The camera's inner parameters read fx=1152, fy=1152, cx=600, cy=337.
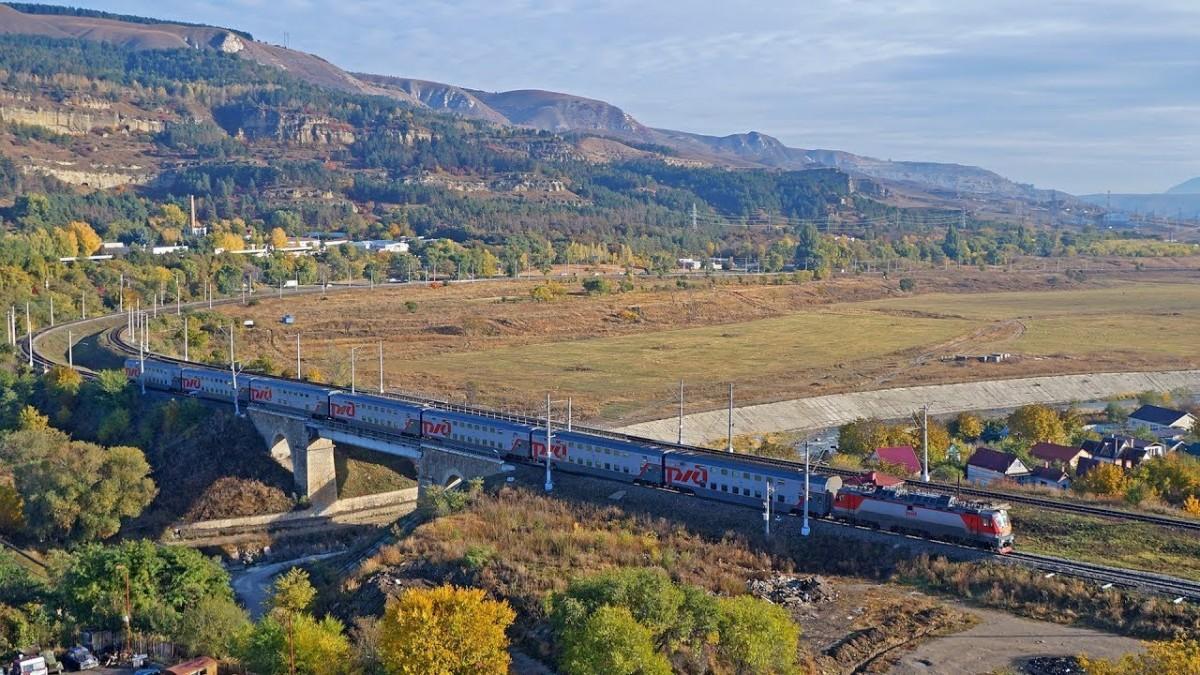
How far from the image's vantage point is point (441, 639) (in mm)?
29797

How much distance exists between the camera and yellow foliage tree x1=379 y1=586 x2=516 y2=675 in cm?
2944

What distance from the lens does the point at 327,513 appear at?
207 ft

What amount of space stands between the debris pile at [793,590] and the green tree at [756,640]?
5.61m

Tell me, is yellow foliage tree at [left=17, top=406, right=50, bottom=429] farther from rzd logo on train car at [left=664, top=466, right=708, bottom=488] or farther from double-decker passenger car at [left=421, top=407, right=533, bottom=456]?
rzd logo on train car at [left=664, top=466, right=708, bottom=488]

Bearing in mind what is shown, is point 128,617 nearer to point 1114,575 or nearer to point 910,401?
point 1114,575

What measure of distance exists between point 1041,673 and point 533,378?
67367 mm

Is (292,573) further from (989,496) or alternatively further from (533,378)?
(533,378)

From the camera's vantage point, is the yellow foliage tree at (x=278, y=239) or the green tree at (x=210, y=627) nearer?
the green tree at (x=210, y=627)

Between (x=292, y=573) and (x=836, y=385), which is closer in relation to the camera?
(x=292, y=573)

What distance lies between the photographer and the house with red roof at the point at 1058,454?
208 feet

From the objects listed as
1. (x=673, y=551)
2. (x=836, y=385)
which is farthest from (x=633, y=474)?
(x=836, y=385)

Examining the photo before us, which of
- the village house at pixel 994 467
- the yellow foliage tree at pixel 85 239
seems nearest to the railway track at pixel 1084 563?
the village house at pixel 994 467

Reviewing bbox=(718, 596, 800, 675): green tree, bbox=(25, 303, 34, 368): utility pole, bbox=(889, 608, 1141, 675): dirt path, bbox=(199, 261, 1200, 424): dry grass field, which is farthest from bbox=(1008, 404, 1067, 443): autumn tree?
bbox=(25, 303, 34, 368): utility pole

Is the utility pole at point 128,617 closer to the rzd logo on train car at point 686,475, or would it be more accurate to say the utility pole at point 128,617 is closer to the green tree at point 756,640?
the green tree at point 756,640
